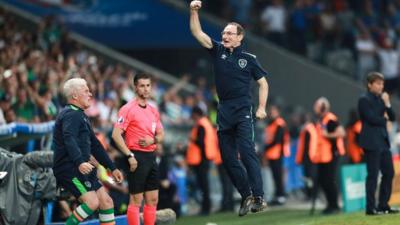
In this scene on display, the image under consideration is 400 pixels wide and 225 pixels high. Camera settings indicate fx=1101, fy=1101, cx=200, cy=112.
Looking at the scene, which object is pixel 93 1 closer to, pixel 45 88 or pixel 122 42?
pixel 122 42

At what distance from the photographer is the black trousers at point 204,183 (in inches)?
799

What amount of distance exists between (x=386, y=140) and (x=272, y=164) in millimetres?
5778

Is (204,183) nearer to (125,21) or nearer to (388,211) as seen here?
(388,211)

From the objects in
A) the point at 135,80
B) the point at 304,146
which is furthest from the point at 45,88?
the point at 135,80

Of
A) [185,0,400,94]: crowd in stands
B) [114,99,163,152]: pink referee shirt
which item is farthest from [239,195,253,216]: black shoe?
[185,0,400,94]: crowd in stands

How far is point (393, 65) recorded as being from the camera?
2758 cm

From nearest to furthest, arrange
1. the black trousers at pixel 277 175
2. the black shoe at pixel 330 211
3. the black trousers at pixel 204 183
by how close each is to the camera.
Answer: the black shoe at pixel 330 211
the black trousers at pixel 204 183
the black trousers at pixel 277 175

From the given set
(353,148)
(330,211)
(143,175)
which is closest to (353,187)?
(330,211)

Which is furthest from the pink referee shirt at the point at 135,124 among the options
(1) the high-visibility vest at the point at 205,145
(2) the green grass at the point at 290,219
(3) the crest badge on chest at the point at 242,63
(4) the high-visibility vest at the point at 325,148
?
(1) the high-visibility vest at the point at 205,145

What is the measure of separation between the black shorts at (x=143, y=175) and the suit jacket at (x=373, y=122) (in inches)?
141

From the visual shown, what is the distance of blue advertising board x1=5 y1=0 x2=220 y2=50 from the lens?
2644 cm

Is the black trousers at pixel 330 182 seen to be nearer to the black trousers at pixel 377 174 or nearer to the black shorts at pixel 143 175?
the black trousers at pixel 377 174

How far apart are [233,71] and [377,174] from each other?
3.48m

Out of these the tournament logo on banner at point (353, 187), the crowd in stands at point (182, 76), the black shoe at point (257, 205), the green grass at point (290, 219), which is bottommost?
the green grass at point (290, 219)
